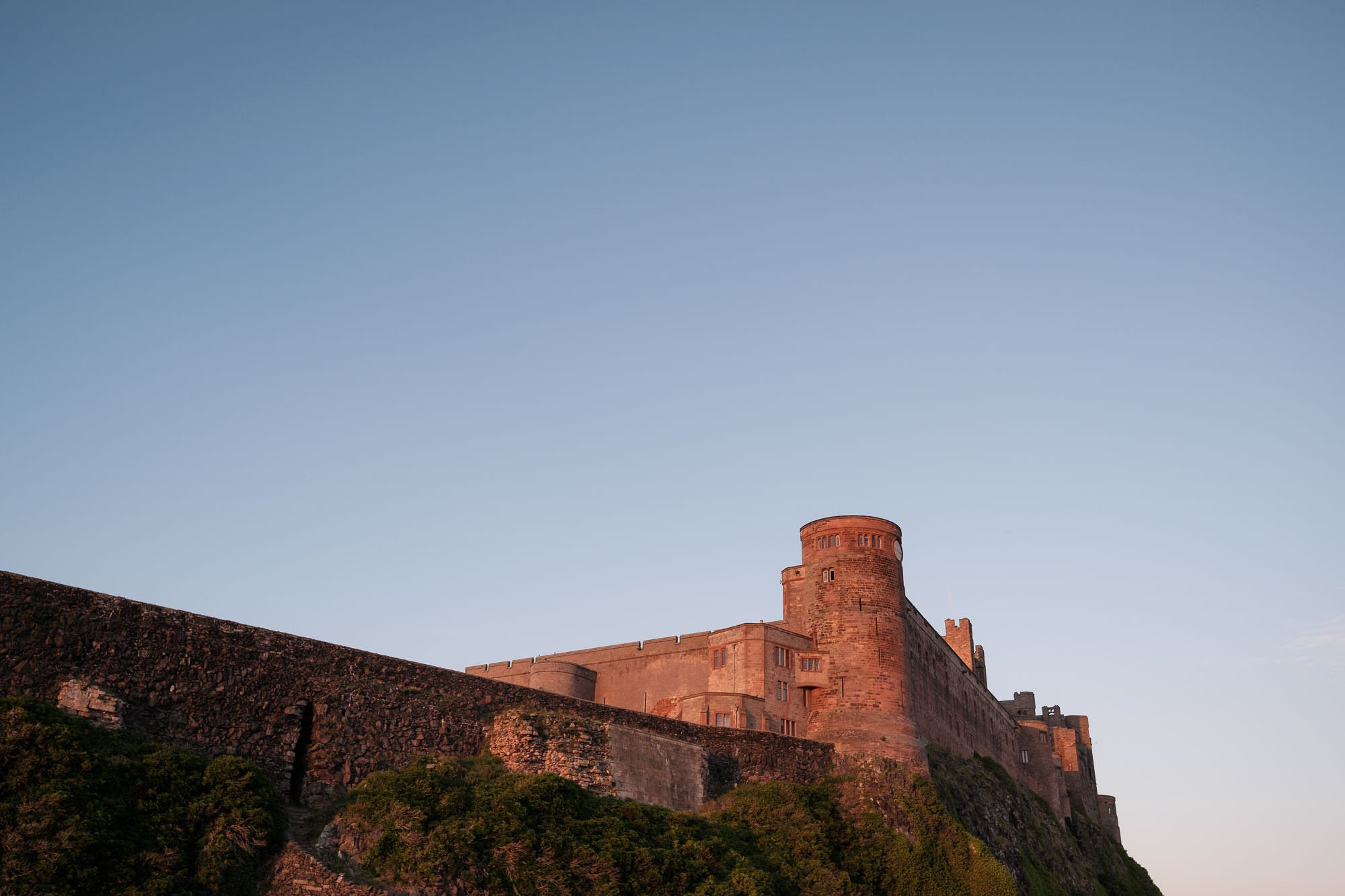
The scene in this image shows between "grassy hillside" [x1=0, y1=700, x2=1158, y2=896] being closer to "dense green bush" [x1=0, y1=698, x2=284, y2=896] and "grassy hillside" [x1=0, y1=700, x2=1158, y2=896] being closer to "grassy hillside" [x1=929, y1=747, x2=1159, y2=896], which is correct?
"dense green bush" [x1=0, y1=698, x2=284, y2=896]

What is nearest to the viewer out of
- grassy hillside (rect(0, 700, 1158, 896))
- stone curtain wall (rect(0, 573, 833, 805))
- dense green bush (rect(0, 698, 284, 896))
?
dense green bush (rect(0, 698, 284, 896))

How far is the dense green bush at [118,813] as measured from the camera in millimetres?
17328

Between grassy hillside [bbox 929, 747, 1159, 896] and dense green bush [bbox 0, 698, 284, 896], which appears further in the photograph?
grassy hillside [bbox 929, 747, 1159, 896]

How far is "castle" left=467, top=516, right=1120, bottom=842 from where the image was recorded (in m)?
40.5

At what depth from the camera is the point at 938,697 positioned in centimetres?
5253

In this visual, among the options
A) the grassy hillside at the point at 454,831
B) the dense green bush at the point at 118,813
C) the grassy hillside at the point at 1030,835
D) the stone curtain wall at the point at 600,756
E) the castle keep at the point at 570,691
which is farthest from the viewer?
the grassy hillside at the point at 1030,835

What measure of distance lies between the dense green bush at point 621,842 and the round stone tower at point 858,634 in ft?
17.0

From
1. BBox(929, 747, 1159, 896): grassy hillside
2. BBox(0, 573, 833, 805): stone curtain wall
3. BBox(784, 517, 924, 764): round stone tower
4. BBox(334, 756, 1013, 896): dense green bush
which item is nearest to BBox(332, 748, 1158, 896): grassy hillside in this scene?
BBox(334, 756, 1013, 896): dense green bush

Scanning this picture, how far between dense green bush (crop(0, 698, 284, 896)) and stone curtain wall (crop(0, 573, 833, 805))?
1.25m

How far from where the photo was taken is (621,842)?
80.9 feet

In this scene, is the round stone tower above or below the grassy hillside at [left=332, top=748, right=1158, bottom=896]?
above

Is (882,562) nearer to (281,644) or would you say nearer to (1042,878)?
(1042,878)

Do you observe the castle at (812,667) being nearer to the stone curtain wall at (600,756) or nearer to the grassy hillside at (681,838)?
the grassy hillside at (681,838)

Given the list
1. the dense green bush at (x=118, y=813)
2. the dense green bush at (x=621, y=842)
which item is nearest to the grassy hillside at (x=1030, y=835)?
the dense green bush at (x=621, y=842)
